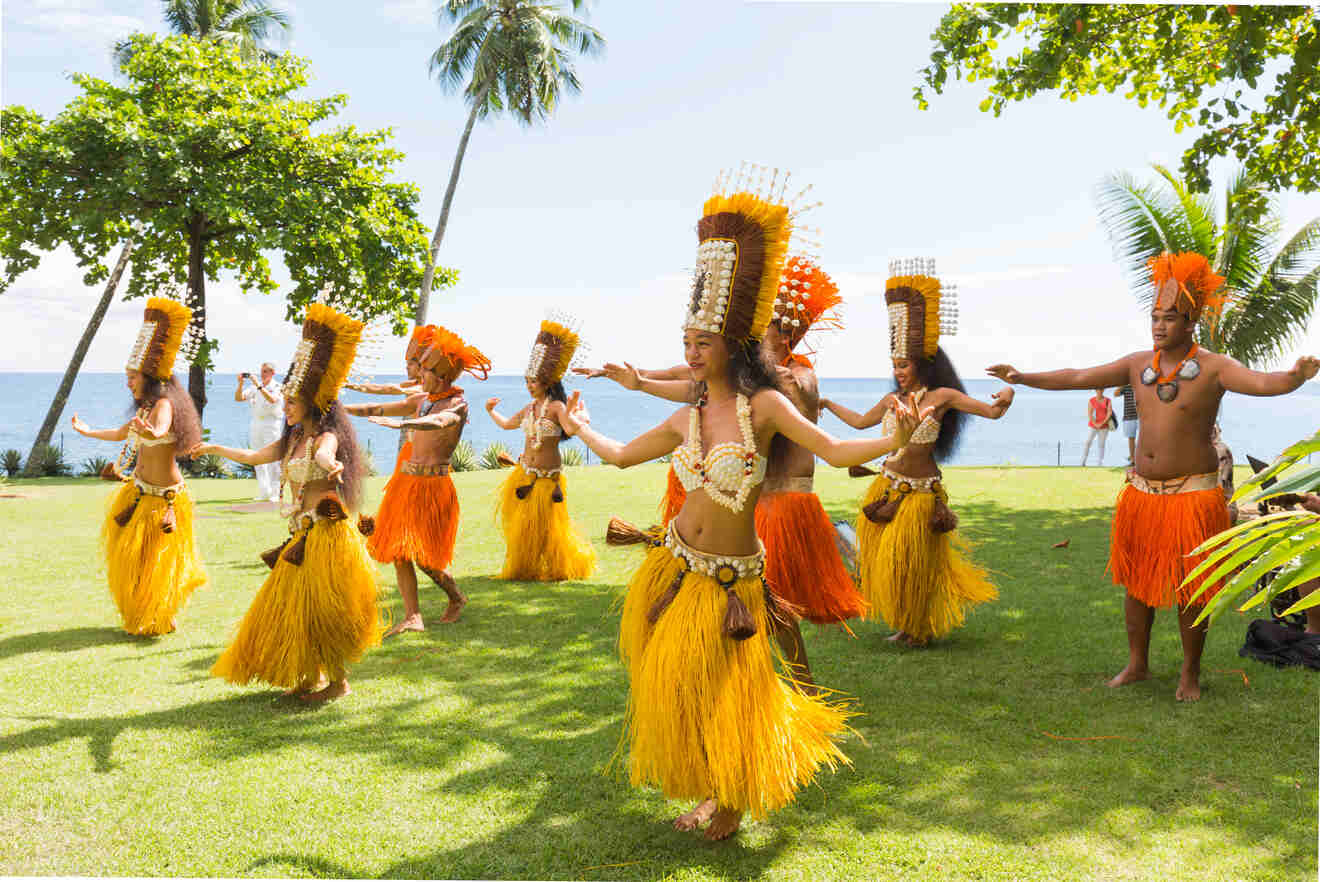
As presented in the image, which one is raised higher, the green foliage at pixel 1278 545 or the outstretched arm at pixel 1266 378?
the outstretched arm at pixel 1266 378

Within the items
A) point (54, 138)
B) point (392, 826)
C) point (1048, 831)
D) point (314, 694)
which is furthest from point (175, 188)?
point (1048, 831)

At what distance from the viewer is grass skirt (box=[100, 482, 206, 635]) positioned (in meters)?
5.07

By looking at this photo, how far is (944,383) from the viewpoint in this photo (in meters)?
4.91

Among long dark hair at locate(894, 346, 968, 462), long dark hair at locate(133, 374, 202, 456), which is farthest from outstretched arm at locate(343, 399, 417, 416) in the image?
long dark hair at locate(894, 346, 968, 462)

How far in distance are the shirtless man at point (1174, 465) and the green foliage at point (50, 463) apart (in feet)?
57.9

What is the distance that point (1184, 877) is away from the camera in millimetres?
2627

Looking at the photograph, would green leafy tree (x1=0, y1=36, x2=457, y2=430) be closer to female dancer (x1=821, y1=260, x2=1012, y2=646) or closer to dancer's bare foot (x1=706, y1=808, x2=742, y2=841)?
female dancer (x1=821, y1=260, x2=1012, y2=646)

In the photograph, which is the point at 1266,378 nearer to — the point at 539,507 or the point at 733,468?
the point at 733,468

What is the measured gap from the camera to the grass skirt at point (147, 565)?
5.07m

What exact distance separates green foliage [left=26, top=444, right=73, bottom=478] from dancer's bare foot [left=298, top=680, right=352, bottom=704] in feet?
49.9

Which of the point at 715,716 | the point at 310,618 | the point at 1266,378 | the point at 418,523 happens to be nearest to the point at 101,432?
the point at 418,523

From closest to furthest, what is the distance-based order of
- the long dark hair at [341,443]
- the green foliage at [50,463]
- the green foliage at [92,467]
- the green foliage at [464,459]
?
the long dark hair at [341,443], the green foliage at [50,463], the green foliage at [92,467], the green foliage at [464,459]

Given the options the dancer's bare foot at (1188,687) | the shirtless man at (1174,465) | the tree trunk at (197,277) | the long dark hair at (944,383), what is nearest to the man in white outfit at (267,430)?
the tree trunk at (197,277)

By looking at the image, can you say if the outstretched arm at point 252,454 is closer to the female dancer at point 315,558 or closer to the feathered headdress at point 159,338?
the female dancer at point 315,558
